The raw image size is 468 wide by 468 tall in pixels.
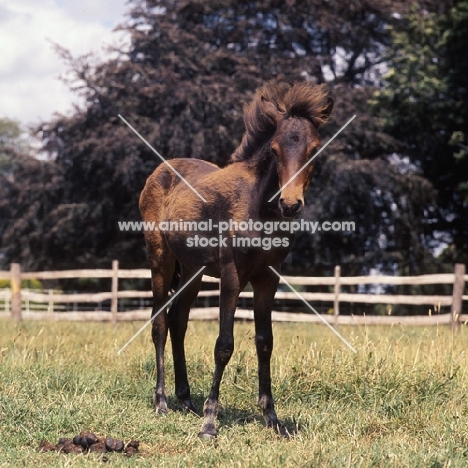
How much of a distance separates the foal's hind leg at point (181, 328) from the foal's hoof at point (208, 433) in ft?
3.96

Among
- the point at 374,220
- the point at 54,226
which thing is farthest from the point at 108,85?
the point at 374,220

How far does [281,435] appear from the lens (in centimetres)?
542

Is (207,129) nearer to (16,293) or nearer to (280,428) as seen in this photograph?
(16,293)

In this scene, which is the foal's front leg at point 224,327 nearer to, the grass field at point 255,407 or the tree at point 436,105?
the grass field at point 255,407

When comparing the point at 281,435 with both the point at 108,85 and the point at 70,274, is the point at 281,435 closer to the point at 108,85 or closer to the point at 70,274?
the point at 70,274

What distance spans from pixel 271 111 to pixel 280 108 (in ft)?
0.25

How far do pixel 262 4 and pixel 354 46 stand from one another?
10.3 feet

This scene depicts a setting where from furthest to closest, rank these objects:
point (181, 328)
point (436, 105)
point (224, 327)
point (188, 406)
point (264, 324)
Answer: point (436, 105) → point (181, 328) → point (188, 406) → point (264, 324) → point (224, 327)

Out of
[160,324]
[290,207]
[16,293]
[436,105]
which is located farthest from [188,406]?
[436,105]

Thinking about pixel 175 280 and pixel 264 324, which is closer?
pixel 264 324

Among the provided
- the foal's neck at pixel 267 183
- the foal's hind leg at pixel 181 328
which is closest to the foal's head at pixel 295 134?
the foal's neck at pixel 267 183

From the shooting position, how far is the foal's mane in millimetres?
5449

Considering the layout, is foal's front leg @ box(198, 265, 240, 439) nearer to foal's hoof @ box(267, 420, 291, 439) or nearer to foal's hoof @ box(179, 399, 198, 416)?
Result: foal's hoof @ box(267, 420, 291, 439)

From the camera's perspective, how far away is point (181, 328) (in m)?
7.01
